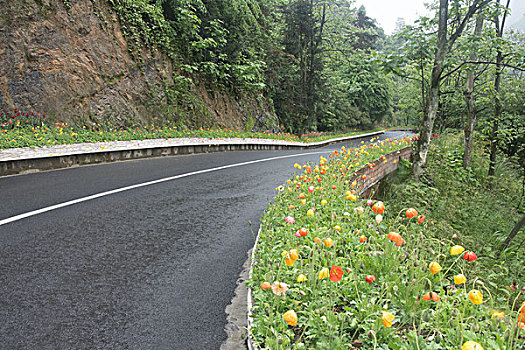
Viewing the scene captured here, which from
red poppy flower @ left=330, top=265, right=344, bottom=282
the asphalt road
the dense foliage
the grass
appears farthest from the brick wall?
the grass

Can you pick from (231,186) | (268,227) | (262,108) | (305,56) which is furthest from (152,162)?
(305,56)

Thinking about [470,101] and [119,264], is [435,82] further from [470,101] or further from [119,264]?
[119,264]

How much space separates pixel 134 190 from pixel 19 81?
6.92 meters

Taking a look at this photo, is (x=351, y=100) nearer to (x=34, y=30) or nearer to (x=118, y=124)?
(x=118, y=124)

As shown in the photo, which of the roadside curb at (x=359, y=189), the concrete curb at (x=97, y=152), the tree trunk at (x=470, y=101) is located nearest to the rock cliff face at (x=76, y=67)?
the concrete curb at (x=97, y=152)

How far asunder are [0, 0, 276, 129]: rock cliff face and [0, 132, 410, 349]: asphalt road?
4916 mm

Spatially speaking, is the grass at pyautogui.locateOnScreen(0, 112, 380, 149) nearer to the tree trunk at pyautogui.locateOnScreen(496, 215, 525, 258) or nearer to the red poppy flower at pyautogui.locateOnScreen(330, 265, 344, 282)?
the red poppy flower at pyautogui.locateOnScreen(330, 265, 344, 282)

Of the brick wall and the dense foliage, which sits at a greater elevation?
the dense foliage

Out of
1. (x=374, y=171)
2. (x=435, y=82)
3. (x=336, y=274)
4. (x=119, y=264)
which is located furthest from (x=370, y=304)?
(x=435, y=82)

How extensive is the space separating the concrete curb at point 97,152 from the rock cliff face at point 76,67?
242 cm

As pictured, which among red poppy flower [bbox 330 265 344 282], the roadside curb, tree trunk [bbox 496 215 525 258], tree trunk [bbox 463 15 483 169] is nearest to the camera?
red poppy flower [bbox 330 265 344 282]

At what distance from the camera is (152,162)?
34.5 ft

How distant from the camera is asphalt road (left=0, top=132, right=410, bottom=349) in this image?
2617 mm

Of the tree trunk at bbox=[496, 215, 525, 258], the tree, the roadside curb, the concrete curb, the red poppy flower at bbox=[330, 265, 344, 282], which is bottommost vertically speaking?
the tree trunk at bbox=[496, 215, 525, 258]
